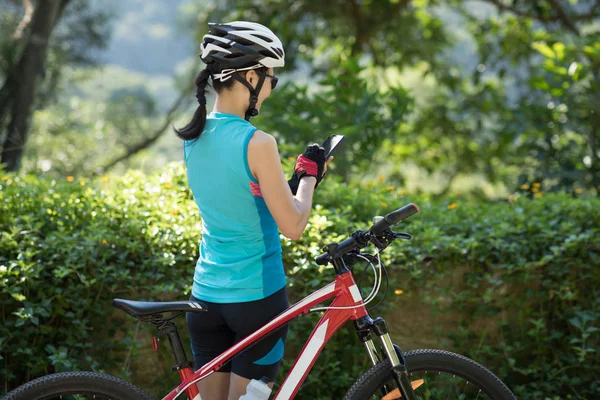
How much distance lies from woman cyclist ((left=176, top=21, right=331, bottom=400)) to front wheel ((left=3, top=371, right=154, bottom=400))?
333 millimetres

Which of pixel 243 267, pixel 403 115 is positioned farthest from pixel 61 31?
pixel 243 267

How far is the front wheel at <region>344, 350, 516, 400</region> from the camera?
235 cm

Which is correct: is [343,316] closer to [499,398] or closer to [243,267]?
[243,267]

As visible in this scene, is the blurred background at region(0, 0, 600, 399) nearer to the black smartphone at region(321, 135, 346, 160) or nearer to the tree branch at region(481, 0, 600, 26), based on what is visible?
the black smartphone at region(321, 135, 346, 160)

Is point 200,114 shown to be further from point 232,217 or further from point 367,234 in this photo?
point 367,234

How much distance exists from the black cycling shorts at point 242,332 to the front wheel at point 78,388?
0.84ft

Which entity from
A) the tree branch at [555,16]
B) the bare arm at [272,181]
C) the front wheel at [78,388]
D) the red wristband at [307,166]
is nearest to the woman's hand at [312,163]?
the red wristband at [307,166]

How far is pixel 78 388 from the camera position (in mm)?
2346

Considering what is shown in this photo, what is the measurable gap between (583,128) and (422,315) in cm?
374

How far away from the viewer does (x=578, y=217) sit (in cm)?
400

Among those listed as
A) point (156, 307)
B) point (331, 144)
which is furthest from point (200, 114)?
point (156, 307)

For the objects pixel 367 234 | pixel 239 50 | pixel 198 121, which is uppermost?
pixel 239 50

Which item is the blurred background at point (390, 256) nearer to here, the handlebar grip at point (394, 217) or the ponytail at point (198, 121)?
the ponytail at point (198, 121)

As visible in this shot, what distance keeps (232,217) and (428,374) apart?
3.06 ft
